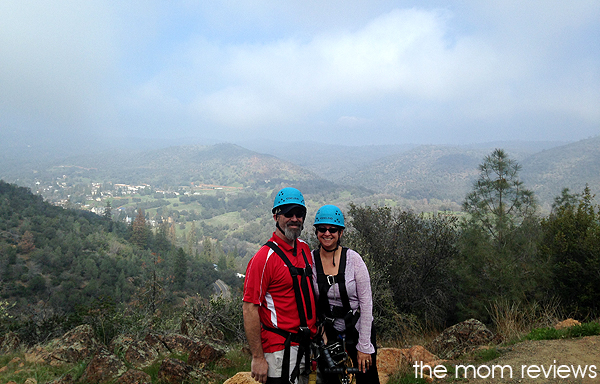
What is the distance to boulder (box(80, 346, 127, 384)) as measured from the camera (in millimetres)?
4820

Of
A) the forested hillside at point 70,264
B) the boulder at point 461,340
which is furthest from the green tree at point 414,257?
the forested hillside at point 70,264

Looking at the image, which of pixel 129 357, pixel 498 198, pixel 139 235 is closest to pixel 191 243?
pixel 139 235

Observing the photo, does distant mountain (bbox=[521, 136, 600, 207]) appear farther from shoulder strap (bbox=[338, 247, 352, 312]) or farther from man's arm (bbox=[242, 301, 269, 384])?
man's arm (bbox=[242, 301, 269, 384])

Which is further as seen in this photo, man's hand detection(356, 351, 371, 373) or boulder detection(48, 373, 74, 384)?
boulder detection(48, 373, 74, 384)

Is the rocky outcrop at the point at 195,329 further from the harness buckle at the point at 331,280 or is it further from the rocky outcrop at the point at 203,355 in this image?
the harness buckle at the point at 331,280

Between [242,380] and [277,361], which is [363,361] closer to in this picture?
[277,361]

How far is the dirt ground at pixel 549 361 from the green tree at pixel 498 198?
10.4 metres

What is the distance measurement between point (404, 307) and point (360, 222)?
4.33 metres

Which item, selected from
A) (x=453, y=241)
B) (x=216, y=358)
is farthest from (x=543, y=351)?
(x=453, y=241)

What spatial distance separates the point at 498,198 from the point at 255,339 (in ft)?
55.0

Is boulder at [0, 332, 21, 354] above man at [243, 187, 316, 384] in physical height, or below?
below

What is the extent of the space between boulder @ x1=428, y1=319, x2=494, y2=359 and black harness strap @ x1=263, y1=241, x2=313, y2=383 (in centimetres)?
430

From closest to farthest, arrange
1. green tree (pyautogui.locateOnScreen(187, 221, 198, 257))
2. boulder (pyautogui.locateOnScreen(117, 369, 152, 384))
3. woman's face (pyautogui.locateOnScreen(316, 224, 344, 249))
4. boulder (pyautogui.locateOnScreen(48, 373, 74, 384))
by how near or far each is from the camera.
A: woman's face (pyautogui.locateOnScreen(316, 224, 344, 249)) → boulder (pyautogui.locateOnScreen(117, 369, 152, 384)) → boulder (pyautogui.locateOnScreen(48, 373, 74, 384)) → green tree (pyautogui.locateOnScreen(187, 221, 198, 257))

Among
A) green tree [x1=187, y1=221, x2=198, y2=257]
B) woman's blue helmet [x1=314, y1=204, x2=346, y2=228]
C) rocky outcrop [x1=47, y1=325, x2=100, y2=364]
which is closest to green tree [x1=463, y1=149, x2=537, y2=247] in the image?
woman's blue helmet [x1=314, y1=204, x2=346, y2=228]
